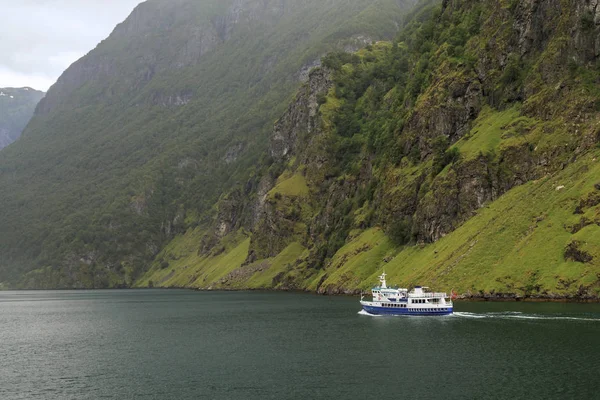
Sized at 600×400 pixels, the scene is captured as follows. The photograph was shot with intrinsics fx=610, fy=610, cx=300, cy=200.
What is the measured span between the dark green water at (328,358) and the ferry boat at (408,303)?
5820 mm

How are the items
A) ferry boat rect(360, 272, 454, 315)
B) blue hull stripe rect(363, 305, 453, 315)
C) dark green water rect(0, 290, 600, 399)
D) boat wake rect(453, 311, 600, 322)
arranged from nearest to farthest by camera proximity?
dark green water rect(0, 290, 600, 399) → boat wake rect(453, 311, 600, 322) → ferry boat rect(360, 272, 454, 315) → blue hull stripe rect(363, 305, 453, 315)

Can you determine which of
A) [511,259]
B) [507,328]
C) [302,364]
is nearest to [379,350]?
[302,364]

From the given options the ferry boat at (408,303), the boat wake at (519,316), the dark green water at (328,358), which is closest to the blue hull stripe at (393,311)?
the ferry boat at (408,303)

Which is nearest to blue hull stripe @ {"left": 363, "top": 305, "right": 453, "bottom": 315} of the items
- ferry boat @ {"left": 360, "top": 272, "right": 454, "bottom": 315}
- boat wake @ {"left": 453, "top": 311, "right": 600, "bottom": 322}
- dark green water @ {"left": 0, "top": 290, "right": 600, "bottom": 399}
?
ferry boat @ {"left": 360, "top": 272, "right": 454, "bottom": 315}

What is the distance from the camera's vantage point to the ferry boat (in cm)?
16225

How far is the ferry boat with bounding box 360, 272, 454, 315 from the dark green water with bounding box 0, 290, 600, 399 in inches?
229

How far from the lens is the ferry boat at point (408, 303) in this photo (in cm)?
16225

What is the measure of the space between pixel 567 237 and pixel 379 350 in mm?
83092

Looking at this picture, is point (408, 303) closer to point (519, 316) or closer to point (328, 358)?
point (519, 316)

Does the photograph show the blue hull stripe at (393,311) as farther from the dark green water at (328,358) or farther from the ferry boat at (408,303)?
the dark green water at (328,358)

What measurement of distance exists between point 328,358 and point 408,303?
6948 centimetres

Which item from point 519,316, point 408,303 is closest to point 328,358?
point 519,316

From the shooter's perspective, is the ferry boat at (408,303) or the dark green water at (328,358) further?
the ferry boat at (408,303)

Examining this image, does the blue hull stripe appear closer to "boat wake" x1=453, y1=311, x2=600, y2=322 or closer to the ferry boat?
the ferry boat
